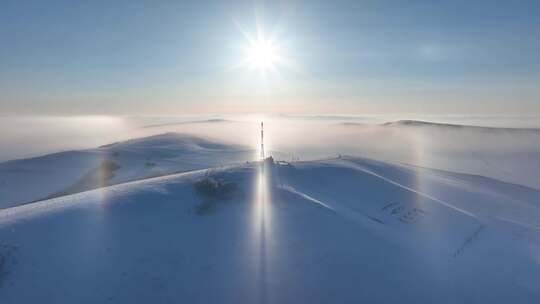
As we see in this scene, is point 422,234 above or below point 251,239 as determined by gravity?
below

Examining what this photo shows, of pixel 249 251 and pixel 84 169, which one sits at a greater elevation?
pixel 249 251

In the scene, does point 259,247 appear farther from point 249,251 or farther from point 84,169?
point 84,169

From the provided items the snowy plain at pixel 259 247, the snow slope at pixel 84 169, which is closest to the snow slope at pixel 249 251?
the snowy plain at pixel 259 247

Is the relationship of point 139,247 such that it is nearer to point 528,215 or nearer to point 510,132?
point 528,215

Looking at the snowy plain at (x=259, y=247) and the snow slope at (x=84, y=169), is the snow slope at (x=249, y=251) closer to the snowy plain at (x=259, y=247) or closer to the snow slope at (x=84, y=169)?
the snowy plain at (x=259, y=247)

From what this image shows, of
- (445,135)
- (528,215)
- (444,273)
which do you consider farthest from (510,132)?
(444,273)

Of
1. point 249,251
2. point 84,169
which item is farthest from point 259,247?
point 84,169
